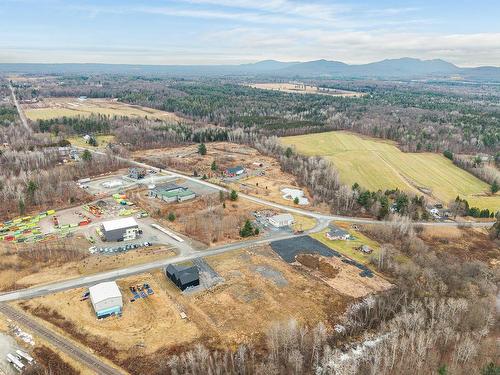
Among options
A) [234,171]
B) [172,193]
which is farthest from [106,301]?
[234,171]

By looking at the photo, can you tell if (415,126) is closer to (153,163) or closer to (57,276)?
(153,163)

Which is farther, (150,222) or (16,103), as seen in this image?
(16,103)

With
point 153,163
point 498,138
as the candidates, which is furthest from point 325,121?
point 153,163

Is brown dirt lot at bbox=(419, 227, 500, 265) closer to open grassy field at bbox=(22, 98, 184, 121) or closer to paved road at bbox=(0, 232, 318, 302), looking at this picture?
paved road at bbox=(0, 232, 318, 302)

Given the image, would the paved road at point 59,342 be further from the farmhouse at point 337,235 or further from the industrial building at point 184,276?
the farmhouse at point 337,235

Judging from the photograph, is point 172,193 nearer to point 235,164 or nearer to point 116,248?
point 116,248

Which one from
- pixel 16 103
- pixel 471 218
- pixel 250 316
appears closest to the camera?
pixel 250 316

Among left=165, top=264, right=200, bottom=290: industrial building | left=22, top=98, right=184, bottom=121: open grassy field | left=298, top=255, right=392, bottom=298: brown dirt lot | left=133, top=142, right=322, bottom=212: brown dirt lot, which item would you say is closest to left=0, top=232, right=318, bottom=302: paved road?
left=165, top=264, right=200, bottom=290: industrial building
